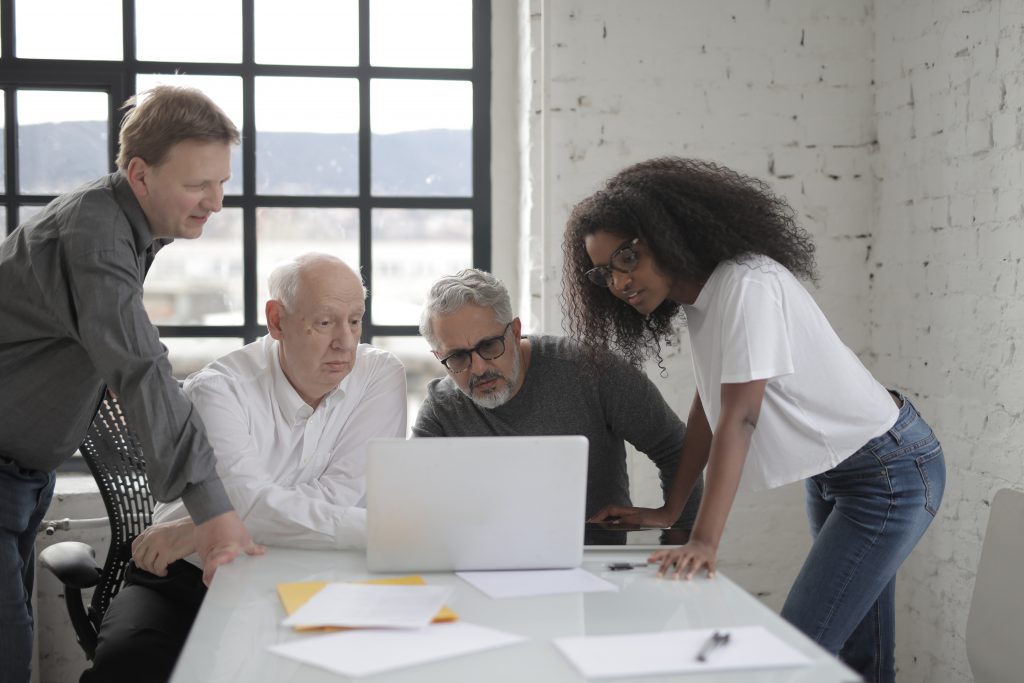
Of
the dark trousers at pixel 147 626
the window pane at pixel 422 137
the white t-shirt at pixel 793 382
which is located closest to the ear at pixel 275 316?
the dark trousers at pixel 147 626

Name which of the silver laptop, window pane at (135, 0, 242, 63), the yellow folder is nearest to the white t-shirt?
the silver laptop

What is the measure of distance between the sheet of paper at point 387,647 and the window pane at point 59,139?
2556 mm

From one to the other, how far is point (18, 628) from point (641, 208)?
1512 mm

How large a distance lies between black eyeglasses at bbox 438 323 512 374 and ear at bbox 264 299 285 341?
0.40 metres

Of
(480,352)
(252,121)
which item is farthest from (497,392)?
(252,121)

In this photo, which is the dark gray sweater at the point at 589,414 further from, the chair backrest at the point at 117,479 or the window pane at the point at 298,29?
the window pane at the point at 298,29

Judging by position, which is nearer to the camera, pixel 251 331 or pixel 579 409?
pixel 579 409

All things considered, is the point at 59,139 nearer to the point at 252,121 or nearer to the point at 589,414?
the point at 252,121

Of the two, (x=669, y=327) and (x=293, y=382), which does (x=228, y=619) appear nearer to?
(x=293, y=382)

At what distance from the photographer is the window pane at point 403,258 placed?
11.7 ft

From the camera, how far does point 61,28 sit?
A: 3.38 m

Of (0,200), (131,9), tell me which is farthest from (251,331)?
(131,9)

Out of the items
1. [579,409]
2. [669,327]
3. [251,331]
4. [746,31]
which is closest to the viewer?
[669,327]

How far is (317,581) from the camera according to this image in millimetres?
1657
